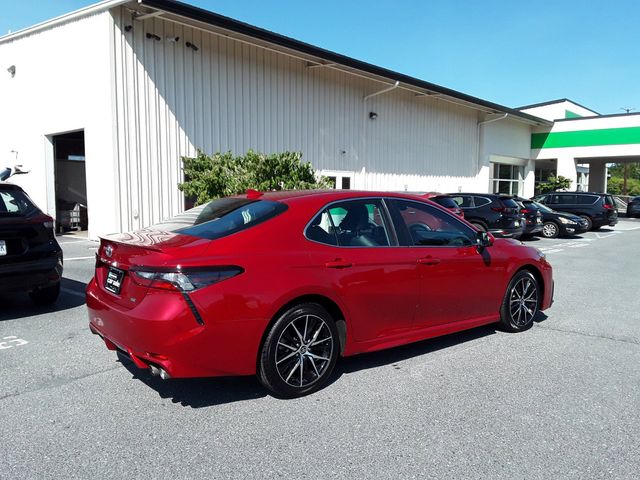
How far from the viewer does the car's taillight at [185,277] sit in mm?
3389

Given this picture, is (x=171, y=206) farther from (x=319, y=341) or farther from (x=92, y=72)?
(x=319, y=341)

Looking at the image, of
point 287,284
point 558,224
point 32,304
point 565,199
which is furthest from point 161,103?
point 565,199

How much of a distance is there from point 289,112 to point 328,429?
13748 mm

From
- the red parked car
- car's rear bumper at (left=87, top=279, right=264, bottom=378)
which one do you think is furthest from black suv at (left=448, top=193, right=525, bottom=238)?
car's rear bumper at (left=87, top=279, right=264, bottom=378)

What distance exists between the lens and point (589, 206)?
2058 centimetres

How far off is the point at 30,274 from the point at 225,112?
918 cm

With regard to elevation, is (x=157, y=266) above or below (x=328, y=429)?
above

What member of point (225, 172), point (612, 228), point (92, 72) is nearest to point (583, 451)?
point (225, 172)

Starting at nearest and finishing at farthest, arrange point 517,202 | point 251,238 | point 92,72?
point 251,238
point 92,72
point 517,202

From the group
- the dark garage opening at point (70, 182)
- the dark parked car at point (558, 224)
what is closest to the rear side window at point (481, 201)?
the dark parked car at point (558, 224)

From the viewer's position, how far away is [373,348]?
4305 mm

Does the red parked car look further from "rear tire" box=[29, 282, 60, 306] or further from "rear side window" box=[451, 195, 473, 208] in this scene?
"rear side window" box=[451, 195, 473, 208]

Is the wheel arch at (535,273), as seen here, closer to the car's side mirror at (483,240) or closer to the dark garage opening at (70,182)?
the car's side mirror at (483,240)

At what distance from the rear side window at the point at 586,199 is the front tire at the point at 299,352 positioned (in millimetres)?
19843
